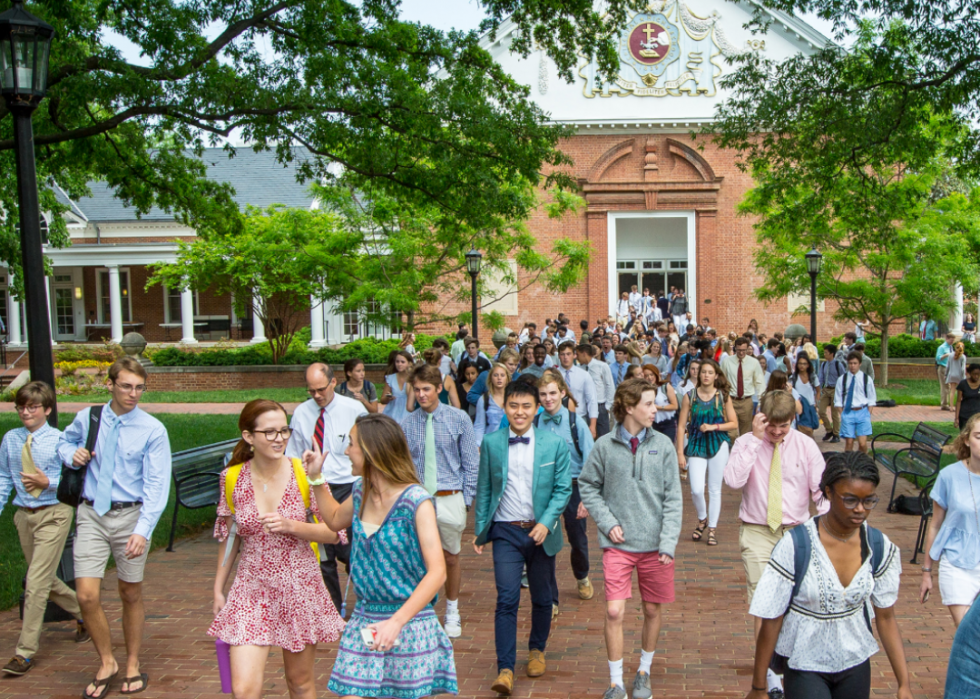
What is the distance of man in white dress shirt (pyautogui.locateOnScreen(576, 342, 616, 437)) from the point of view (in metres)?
11.2

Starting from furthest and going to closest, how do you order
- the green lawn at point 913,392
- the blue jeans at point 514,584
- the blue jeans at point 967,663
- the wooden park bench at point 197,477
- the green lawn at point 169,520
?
the green lawn at point 913,392
the wooden park bench at point 197,477
the green lawn at point 169,520
the blue jeans at point 514,584
the blue jeans at point 967,663

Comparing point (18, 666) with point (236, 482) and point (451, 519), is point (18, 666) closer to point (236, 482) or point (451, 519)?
point (236, 482)

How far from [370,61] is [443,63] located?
1.42 metres

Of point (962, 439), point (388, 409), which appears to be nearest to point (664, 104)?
point (388, 409)

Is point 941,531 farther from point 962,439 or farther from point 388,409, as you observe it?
point 388,409

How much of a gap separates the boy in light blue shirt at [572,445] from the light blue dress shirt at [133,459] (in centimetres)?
249

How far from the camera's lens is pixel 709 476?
29.8 ft

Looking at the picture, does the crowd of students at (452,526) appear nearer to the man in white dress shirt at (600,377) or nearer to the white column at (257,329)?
the man in white dress shirt at (600,377)

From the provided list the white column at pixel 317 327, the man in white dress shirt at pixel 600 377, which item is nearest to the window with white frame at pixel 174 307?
the white column at pixel 317 327

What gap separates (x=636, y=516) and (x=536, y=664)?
3.77ft

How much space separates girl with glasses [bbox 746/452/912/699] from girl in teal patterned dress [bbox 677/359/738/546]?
513cm

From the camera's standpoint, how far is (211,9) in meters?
11.8

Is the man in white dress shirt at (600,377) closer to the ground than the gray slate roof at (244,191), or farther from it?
closer to the ground

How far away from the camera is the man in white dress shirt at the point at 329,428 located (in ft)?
22.0
